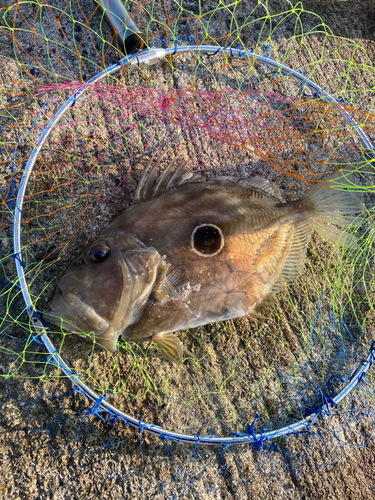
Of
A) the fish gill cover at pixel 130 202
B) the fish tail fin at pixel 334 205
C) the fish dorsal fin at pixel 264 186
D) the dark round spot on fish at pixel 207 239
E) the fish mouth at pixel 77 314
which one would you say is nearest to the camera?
the fish mouth at pixel 77 314

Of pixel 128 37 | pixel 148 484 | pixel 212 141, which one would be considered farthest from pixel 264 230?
pixel 148 484

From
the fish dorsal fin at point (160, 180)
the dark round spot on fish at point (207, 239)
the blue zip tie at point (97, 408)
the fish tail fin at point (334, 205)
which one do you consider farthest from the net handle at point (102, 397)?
the dark round spot on fish at point (207, 239)

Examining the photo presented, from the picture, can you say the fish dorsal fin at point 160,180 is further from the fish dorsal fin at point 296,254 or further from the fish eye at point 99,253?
the fish dorsal fin at point 296,254

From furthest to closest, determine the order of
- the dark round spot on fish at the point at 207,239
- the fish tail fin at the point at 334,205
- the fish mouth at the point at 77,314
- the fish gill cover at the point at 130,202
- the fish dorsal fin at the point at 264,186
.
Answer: the fish dorsal fin at the point at 264,186, the fish tail fin at the point at 334,205, the fish gill cover at the point at 130,202, the dark round spot on fish at the point at 207,239, the fish mouth at the point at 77,314

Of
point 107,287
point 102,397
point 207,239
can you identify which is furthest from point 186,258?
point 102,397

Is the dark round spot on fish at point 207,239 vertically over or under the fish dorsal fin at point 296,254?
over

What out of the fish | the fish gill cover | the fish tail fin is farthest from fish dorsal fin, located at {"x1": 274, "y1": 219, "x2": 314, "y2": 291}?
the fish gill cover
